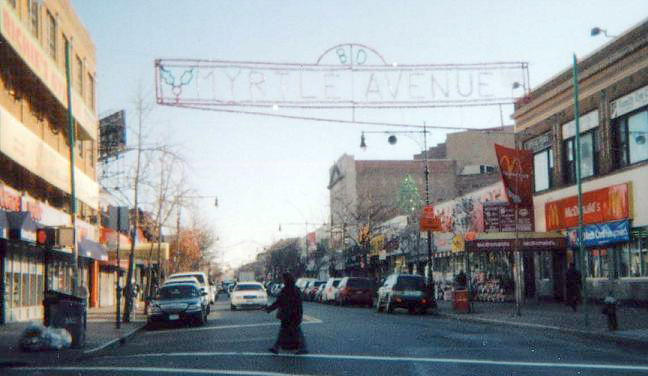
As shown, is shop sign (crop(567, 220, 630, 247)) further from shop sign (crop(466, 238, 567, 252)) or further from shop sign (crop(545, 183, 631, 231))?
shop sign (crop(466, 238, 567, 252))

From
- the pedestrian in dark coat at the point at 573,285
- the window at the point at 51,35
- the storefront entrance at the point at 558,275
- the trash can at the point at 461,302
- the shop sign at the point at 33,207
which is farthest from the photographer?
the storefront entrance at the point at 558,275

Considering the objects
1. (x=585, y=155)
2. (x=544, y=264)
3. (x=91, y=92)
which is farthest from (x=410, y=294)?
(x=91, y=92)

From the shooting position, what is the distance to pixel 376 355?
15.8 meters

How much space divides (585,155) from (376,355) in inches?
865

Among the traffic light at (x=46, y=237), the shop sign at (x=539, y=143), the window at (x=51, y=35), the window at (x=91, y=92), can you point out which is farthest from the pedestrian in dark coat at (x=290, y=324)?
the window at (x=91, y=92)

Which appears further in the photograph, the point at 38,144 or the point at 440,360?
the point at 38,144

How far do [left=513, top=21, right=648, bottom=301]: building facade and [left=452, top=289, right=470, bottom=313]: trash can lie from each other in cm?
473

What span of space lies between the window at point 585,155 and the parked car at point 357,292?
1358 cm

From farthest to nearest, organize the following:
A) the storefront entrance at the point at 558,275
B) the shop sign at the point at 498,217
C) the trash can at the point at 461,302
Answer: the shop sign at the point at 498,217 < the storefront entrance at the point at 558,275 < the trash can at the point at 461,302

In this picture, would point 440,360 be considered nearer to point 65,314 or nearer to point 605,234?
point 65,314

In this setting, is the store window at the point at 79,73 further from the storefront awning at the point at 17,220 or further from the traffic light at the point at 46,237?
the traffic light at the point at 46,237

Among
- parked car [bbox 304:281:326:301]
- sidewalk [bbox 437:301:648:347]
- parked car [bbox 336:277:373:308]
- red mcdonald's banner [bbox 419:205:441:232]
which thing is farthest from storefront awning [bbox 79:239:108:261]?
parked car [bbox 304:281:326:301]

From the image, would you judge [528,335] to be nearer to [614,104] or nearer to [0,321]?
[614,104]

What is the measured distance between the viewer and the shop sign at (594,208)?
30.9 meters
